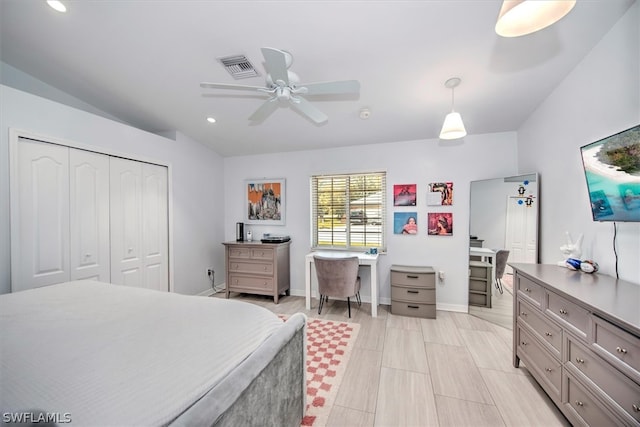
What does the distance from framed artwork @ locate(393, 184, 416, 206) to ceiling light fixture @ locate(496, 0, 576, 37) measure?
8.20 ft

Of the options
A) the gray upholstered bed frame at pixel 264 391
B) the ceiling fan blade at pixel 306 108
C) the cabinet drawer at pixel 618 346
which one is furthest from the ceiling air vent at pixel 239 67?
the cabinet drawer at pixel 618 346

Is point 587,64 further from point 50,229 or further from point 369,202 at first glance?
point 50,229

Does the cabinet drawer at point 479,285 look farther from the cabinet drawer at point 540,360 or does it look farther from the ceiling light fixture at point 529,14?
the ceiling light fixture at point 529,14

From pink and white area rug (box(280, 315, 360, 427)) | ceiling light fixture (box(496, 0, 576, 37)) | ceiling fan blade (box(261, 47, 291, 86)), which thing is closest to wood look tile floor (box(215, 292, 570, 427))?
pink and white area rug (box(280, 315, 360, 427))

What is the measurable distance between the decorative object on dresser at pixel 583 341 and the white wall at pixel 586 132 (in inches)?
11.3

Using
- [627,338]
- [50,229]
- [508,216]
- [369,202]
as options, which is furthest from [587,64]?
[50,229]

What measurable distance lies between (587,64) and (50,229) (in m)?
4.80

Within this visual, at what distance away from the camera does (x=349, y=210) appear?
385 centimetres

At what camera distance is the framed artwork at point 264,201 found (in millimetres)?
4137

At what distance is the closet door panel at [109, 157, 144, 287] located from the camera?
2760 mm

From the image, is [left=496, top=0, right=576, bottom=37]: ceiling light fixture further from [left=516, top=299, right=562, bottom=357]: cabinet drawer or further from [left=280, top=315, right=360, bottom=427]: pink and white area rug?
[left=280, top=315, right=360, bottom=427]: pink and white area rug

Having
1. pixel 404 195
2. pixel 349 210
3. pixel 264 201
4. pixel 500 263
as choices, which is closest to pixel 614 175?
pixel 500 263

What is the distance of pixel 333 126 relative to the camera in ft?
10.6

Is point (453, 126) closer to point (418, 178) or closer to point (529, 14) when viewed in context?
point (529, 14)
